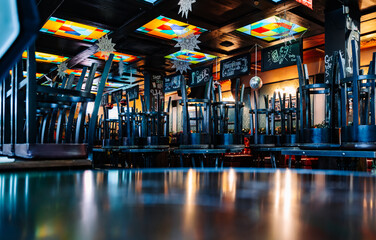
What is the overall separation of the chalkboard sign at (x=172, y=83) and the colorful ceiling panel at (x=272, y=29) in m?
3.47

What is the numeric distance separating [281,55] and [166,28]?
2811mm

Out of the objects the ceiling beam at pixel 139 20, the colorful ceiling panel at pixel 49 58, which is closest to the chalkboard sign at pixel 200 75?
the ceiling beam at pixel 139 20

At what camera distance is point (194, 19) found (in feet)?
21.3

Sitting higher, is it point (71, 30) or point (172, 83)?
point (71, 30)

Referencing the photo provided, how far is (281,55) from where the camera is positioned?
7.29m

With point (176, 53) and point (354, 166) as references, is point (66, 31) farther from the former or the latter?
point (354, 166)

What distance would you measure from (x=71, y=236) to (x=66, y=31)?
7.81 metres

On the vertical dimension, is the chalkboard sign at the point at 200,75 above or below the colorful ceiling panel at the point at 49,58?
below

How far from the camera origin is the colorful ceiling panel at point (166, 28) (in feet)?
21.7

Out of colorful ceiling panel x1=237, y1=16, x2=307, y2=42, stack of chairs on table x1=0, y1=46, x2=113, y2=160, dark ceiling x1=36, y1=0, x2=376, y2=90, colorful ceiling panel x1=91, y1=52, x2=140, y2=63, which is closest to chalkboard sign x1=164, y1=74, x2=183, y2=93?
colorful ceiling panel x1=91, y1=52, x2=140, y2=63

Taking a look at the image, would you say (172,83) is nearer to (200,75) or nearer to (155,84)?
(155,84)

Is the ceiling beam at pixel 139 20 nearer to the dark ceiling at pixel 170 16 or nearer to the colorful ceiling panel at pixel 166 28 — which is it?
the dark ceiling at pixel 170 16

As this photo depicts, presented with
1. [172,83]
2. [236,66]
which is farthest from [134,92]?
[236,66]

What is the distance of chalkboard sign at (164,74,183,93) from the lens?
33.9 feet
